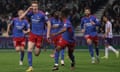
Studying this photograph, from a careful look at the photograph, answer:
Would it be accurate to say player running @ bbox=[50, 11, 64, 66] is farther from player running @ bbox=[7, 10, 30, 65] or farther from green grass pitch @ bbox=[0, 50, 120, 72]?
player running @ bbox=[7, 10, 30, 65]

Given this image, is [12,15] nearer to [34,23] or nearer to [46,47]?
[46,47]

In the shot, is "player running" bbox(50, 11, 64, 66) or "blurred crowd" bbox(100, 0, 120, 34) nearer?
"player running" bbox(50, 11, 64, 66)

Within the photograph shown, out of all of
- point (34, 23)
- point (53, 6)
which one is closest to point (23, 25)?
point (34, 23)

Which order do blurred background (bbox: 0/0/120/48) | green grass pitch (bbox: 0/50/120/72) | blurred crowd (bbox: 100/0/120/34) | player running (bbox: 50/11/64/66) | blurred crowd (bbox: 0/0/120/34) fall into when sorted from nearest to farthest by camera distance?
green grass pitch (bbox: 0/50/120/72)
player running (bbox: 50/11/64/66)
blurred crowd (bbox: 100/0/120/34)
blurred background (bbox: 0/0/120/48)
blurred crowd (bbox: 0/0/120/34)

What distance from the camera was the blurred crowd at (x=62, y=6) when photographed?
40.3m

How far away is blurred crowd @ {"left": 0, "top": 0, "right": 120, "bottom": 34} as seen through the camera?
4034cm

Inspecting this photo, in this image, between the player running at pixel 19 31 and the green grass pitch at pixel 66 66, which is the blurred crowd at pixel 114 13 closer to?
the green grass pitch at pixel 66 66

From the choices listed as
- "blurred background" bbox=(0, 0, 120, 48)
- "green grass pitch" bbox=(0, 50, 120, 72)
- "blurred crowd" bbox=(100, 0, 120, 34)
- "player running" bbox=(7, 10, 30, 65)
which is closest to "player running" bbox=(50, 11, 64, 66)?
"green grass pitch" bbox=(0, 50, 120, 72)

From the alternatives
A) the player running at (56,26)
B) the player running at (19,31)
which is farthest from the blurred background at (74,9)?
the player running at (56,26)

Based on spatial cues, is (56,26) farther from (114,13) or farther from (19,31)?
(114,13)

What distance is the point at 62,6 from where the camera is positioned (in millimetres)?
40656

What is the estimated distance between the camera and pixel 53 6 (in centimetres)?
4231

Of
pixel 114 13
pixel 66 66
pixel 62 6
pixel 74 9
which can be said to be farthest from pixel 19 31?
pixel 74 9

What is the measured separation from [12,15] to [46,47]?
6.77 meters
